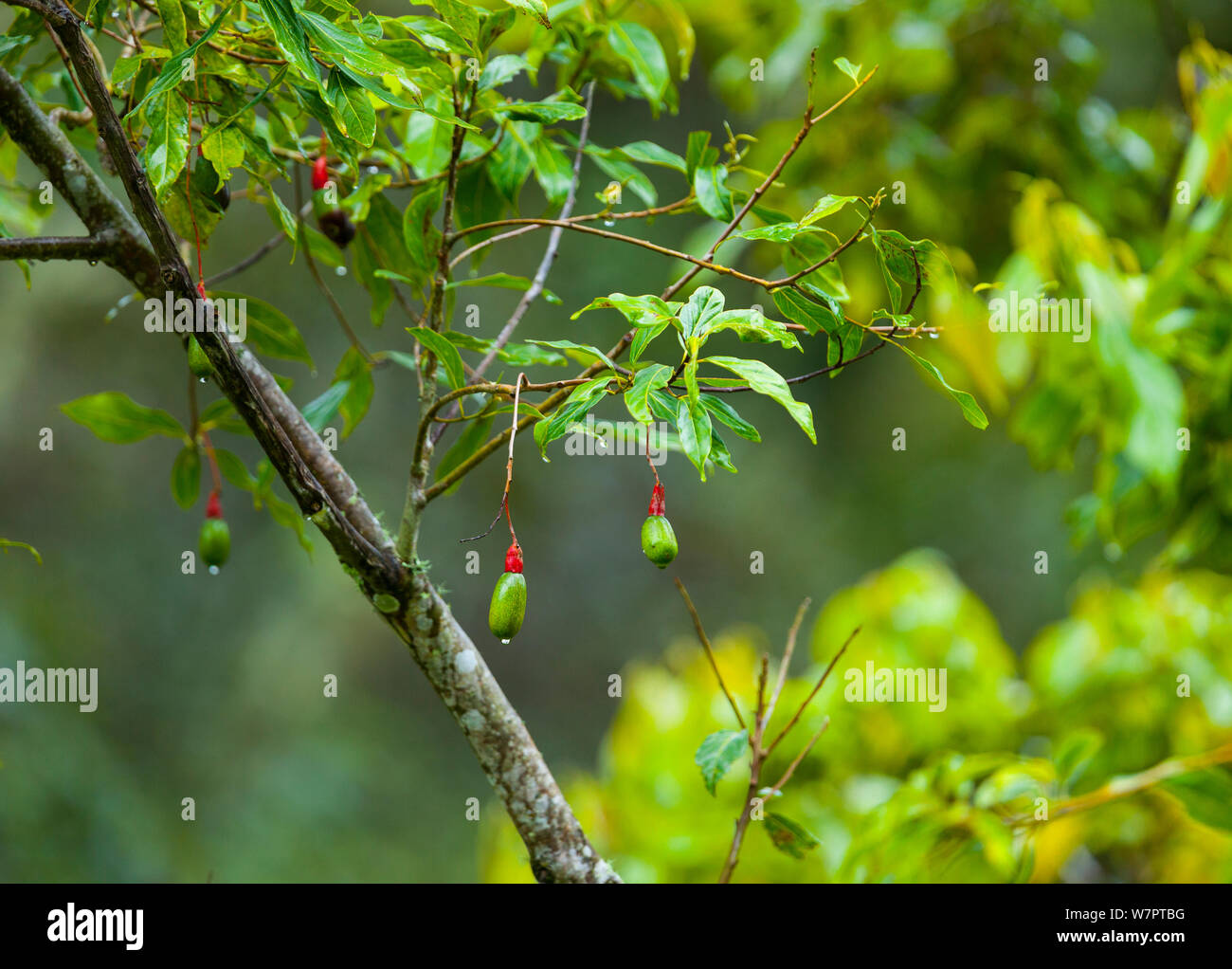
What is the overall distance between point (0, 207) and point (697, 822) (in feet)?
3.41

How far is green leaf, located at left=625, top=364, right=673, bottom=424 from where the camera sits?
486 mm

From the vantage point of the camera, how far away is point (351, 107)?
1.78ft

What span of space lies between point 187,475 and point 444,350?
14.8 inches

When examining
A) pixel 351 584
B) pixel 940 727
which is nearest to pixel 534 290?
pixel 940 727

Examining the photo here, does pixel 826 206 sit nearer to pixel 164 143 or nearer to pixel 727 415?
pixel 727 415

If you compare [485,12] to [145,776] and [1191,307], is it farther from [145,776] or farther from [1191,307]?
[145,776]

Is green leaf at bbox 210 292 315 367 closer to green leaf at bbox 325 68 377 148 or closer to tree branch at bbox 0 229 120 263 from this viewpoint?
tree branch at bbox 0 229 120 263

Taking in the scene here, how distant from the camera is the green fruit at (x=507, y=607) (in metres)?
0.57

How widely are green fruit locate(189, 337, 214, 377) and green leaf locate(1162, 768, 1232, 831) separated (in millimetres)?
889

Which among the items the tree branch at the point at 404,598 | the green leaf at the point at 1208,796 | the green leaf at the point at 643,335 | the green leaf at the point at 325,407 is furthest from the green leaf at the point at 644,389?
the green leaf at the point at 1208,796

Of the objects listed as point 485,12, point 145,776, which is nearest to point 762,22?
point 485,12

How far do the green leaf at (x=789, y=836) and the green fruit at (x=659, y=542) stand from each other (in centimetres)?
28

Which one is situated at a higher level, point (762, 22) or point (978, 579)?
point (762, 22)

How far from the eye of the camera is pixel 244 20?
65cm
